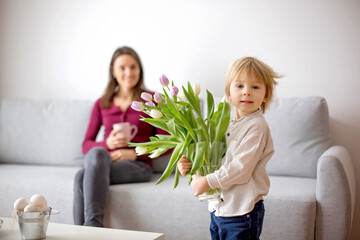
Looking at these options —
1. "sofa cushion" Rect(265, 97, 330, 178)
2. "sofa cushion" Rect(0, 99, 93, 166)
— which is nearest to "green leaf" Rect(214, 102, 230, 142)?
"sofa cushion" Rect(265, 97, 330, 178)

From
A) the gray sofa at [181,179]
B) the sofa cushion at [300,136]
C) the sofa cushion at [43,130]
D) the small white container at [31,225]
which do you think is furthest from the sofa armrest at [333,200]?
the sofa cushion at [43,130]

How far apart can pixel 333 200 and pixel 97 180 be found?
109cm

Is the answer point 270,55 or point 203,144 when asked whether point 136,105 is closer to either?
point 203,144

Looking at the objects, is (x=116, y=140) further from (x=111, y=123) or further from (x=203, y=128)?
(x=203, y=128)

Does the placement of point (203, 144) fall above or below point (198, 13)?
below

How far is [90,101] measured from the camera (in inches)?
118

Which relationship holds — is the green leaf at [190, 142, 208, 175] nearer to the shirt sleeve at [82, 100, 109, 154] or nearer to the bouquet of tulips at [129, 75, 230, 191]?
the bouquet of tulips at [129, 75, 230, 191]

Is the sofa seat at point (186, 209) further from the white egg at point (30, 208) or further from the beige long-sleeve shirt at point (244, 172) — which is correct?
the white egg at point (30, 208)

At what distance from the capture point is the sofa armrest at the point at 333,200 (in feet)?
6.28

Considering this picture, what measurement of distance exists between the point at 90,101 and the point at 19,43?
0.92 meters

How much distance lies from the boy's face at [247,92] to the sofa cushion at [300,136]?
93 cm

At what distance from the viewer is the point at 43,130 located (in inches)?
118

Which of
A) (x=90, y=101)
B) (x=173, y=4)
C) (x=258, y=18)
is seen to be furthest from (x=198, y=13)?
(x=90, y=101)

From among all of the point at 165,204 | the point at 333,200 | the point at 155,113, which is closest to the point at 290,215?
the point at 333,200
